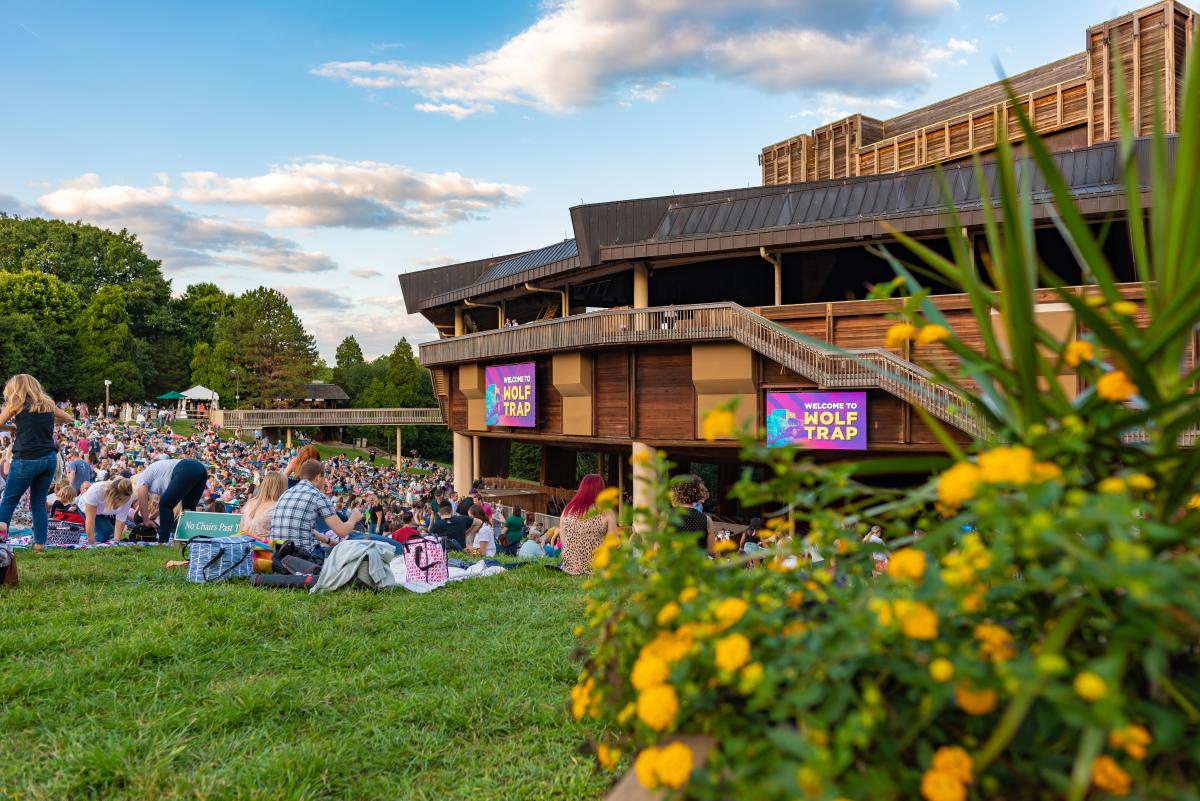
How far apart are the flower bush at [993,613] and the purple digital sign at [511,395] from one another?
793 inches

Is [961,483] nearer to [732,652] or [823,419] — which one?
[732,652]

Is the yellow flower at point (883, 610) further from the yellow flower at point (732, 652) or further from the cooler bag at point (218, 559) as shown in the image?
the cooler bag at point (218, 559)

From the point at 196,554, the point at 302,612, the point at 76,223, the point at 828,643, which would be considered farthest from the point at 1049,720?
the point at 76,223

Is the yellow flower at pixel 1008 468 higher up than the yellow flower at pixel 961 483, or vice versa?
the yellow flower at pixel 1008 468

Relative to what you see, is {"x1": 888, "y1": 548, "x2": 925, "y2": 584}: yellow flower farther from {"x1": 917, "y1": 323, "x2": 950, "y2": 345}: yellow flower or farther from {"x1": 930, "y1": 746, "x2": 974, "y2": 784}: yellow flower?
{"x1": 917, "y1": 323, "x2": 950, "y2": 345}: yellow flower

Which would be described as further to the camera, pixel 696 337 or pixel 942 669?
pixel 696 337

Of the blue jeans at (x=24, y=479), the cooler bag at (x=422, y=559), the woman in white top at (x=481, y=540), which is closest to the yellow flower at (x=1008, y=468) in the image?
the cooler bag at (x=422, y=559)

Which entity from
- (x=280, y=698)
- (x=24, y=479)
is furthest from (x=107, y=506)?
(x=280, y=698)

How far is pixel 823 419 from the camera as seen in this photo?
51.7 ft

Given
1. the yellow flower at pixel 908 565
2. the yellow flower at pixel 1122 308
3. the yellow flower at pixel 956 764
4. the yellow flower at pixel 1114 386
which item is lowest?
the yellow flower at pixel 956 764

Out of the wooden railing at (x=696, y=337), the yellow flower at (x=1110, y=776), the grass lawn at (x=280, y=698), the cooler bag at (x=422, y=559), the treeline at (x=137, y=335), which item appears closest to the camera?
the yellow flower at (x=1110, y=776)

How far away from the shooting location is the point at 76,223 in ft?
233

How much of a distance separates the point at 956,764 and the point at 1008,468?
1.66 feet

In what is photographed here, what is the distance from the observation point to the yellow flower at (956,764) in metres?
1.24
